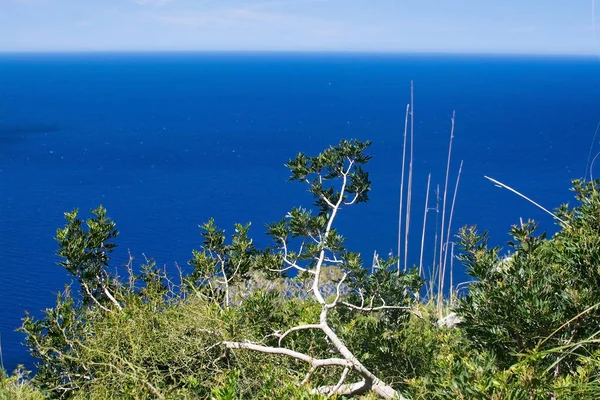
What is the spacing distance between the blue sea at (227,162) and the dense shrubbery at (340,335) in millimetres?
1989

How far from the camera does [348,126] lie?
45.0 metres

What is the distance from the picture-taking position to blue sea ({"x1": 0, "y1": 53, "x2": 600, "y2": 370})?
72.3 feet

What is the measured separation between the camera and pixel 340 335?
10.1 feet

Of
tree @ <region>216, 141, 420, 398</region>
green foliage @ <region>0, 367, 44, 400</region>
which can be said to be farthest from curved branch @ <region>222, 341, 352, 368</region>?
green foliage @ <region>0, 367, 44, 400</region>

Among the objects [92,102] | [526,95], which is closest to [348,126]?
[92,102]

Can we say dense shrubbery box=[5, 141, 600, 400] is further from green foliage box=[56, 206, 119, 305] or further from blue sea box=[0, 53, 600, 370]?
A: blue sea box=[0, 53, 600, 370]

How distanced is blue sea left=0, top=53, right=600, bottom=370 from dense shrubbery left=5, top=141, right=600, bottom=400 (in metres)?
1.99

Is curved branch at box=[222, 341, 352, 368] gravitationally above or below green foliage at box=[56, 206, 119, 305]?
below

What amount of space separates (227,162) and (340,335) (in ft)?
103

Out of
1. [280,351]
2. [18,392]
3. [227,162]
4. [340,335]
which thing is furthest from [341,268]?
→ [227,162]

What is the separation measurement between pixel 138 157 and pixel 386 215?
1582 cm

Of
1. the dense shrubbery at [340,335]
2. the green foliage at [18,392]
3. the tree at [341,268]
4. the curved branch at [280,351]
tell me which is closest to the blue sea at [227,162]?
the tree at [341,268]

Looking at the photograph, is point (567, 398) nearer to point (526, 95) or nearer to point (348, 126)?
point (348, 126)

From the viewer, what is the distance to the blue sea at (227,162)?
22.0 m
